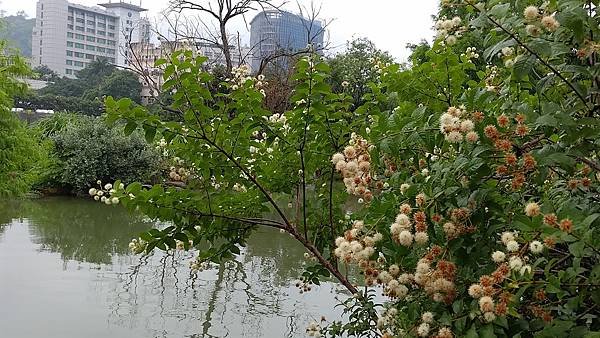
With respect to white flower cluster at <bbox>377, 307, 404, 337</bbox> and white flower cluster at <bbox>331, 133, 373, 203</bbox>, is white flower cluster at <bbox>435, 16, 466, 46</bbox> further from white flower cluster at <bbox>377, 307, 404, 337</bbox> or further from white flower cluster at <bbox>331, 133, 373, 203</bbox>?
white flower cluster at <bbox>377, 307, 404, 337</bbox>

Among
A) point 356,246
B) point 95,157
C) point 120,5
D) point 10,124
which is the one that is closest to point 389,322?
point 356,246

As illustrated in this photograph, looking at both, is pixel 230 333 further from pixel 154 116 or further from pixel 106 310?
pixel 154 116

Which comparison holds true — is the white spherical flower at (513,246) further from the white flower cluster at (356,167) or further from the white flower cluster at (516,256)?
the white flower cluster at (356,167)

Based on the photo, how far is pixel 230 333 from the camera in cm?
352

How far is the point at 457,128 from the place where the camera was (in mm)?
1081

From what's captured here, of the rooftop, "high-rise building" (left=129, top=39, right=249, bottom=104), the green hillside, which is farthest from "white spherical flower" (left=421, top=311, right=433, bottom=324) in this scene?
the green hillside

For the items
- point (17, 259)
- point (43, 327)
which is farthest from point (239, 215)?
point (17, 259)

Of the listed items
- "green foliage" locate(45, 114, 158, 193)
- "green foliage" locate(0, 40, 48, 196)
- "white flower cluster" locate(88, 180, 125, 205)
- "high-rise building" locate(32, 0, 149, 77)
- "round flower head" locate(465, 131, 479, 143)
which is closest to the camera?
"round flower head" locate(465, 131, 479, 143)

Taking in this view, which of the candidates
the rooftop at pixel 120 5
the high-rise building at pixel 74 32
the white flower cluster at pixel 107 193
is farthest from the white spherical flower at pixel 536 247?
the high-rise building at pixel 74 32

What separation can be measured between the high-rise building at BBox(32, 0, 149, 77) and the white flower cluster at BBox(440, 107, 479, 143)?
40.9 m

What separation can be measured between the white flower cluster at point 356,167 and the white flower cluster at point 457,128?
0.29 meters

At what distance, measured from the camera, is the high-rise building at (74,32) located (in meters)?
40.5

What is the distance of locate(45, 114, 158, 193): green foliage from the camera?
10484 mm

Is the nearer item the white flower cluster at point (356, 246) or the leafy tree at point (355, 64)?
the white flower cluster at point (356, 246)
